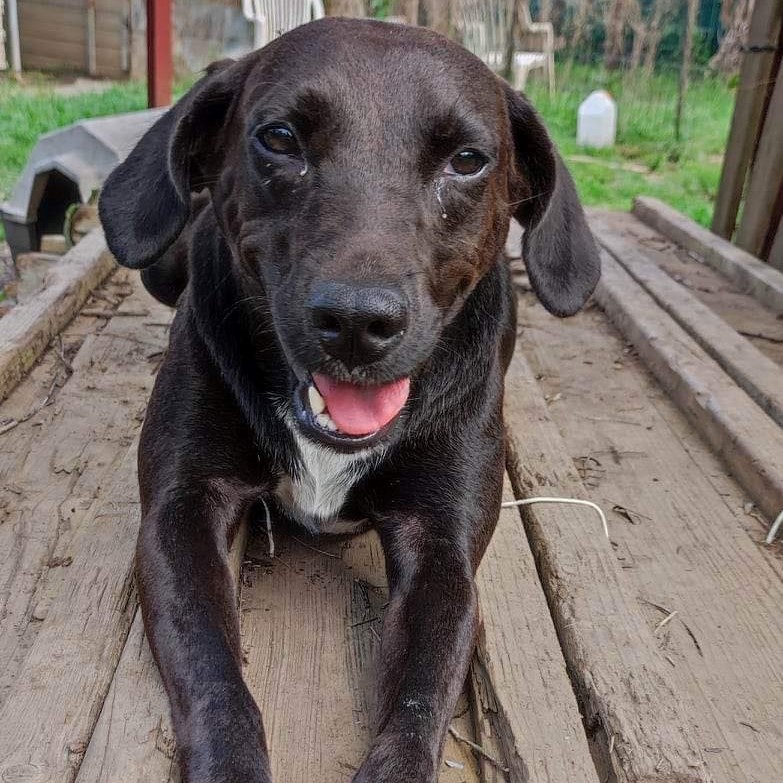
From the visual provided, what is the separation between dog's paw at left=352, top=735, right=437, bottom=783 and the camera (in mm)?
1483

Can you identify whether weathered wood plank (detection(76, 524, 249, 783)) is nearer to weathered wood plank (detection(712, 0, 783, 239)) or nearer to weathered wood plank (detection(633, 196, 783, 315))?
weathered wood plank (detection(633, 196, 783, 315))

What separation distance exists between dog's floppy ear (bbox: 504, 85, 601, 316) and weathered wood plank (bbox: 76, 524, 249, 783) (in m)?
1.29

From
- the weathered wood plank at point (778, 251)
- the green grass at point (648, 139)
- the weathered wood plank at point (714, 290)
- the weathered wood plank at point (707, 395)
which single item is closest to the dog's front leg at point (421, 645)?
the weathered wood plank at point (707, 395)

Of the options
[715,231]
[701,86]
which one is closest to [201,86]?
[715,231]

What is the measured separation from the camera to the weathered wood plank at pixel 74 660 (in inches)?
59.3

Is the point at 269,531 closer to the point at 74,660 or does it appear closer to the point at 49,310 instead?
the point at 74,660

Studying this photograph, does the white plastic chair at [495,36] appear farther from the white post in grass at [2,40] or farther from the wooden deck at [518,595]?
the wooden deck at [518,595]

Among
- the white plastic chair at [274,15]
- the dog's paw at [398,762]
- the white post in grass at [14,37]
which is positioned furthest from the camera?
the white plastic chair at [274,15]

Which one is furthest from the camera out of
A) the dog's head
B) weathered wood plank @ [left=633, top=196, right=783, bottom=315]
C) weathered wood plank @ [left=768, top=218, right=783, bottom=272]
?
weathered wood plank @ [left=768, top=218, right=783, bottom=272]

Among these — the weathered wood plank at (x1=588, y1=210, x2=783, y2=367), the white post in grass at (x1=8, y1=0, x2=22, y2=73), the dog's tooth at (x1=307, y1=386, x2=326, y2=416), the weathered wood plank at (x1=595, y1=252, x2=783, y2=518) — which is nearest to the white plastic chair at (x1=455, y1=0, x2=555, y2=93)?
the white post in grass at (x1=8, y1=0, x2=22, y2=73)

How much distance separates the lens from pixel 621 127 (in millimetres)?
10008

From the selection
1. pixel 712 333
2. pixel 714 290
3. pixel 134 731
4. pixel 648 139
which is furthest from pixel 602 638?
pixel 648 139

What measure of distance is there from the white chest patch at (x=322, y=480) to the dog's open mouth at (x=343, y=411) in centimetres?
18

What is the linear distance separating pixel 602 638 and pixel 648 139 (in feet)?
28.8
